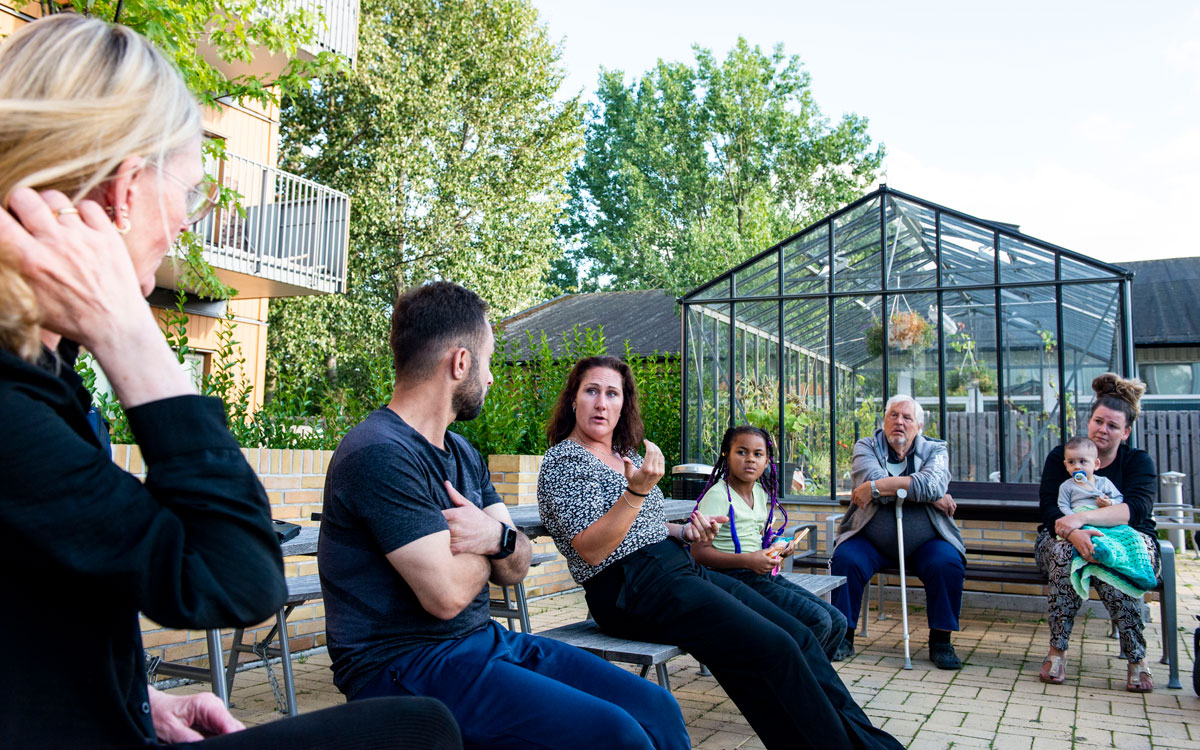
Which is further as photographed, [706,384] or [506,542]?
[706,384]

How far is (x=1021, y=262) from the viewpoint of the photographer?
7.97 m

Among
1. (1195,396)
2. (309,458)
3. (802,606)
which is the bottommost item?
(802,606)

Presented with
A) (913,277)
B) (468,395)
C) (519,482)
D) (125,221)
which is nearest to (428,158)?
(913,277)

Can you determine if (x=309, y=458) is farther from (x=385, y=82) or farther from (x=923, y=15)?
(x=923, y=15)

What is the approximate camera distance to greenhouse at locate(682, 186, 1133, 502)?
26.1 ft

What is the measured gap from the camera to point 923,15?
788 inches

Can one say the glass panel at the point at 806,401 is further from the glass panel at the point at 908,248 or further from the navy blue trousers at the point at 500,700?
the navy blue trousers at the point at 500,700

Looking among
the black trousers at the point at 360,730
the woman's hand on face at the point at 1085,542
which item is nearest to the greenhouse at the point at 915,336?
the woman's hand on face at the point at 1085,542

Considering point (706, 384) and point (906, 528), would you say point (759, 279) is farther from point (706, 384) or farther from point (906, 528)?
point (906, 528)

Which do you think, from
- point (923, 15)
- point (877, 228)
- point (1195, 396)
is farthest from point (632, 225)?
point (877, 228)

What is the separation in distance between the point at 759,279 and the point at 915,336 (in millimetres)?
1637

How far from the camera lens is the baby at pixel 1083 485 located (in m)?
5.08

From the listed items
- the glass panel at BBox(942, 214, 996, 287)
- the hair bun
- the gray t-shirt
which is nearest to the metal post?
the glass panel at BBox(942, 214, 996, 287)

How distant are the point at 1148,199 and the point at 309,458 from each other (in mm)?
52513
